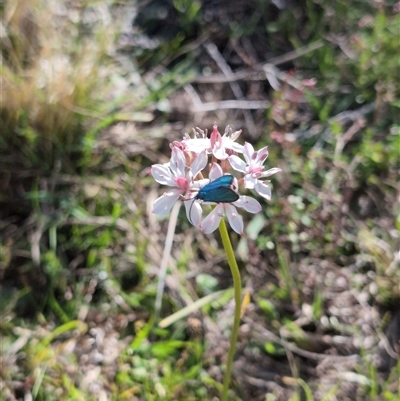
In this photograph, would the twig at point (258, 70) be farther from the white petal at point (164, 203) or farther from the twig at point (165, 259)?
the white petal at point (164, 203)

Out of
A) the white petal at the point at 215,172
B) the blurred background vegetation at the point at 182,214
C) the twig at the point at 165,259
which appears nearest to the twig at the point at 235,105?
the blurred background vegetation at the point at 182,214

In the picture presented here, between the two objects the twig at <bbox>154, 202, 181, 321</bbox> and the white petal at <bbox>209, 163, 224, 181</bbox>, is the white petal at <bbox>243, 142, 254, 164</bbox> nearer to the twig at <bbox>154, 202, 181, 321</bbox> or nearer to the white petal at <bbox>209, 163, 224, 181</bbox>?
the white petal at <bbox>209, 163, 224, 181</bbox>

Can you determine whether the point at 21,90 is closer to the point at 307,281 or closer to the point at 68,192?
the point at 68,192

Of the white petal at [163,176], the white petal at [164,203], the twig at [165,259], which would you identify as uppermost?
the white petal at [163,176]

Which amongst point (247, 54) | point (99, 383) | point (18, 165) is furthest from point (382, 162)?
point (18, 165)

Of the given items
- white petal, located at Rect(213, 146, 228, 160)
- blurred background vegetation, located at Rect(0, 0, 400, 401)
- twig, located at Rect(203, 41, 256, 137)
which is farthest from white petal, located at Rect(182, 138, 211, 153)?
twig, located at Rect(203, 41, 256, 137)

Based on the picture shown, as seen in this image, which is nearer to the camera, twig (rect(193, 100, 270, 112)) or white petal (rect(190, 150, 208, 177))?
white petal (rect(190, 150, 208, 177))

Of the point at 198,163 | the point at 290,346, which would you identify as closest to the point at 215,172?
the point at 198,163

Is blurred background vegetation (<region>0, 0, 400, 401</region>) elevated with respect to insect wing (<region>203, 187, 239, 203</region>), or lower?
lower
